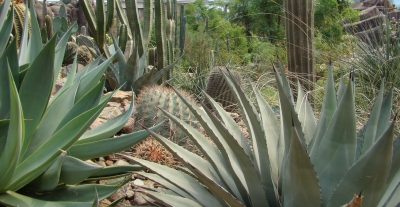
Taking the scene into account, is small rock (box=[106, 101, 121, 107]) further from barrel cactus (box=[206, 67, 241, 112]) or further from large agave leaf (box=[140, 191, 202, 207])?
large agave leaf (box=[140, 191, 202, 207])

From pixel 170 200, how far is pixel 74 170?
17.0 inches

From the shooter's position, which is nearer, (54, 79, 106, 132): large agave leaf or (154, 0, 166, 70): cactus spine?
(54, 79, 106, 132): large agave leaf

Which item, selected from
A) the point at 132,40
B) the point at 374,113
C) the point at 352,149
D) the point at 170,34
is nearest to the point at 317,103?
the point at 374,113

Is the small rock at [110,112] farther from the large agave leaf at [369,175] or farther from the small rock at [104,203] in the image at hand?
the large agave leaf at [369,175]

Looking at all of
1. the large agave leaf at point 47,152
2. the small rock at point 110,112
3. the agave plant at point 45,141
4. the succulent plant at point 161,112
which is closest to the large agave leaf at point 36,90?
the agave plant at point 45,141

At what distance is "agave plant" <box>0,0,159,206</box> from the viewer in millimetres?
1471

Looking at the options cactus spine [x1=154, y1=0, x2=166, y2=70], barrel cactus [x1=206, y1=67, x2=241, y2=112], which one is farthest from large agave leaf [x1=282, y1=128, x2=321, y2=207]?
cactus spine [x1=154, y1=0, x2=166, y2=70]

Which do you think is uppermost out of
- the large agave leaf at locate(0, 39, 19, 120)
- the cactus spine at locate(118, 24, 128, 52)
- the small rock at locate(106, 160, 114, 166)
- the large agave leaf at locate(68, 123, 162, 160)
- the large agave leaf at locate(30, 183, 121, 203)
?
the cactus spine at locate(118, 24, 128, 52)

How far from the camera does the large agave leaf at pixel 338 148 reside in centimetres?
126

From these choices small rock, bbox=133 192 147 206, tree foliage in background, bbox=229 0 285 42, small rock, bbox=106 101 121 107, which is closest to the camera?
small rock, bbox=133 192 147 206

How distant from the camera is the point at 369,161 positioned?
1.17m

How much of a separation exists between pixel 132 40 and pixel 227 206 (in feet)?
16.1

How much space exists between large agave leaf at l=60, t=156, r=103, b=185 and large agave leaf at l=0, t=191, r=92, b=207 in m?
0.12

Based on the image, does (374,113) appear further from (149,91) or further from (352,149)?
(149,91)
